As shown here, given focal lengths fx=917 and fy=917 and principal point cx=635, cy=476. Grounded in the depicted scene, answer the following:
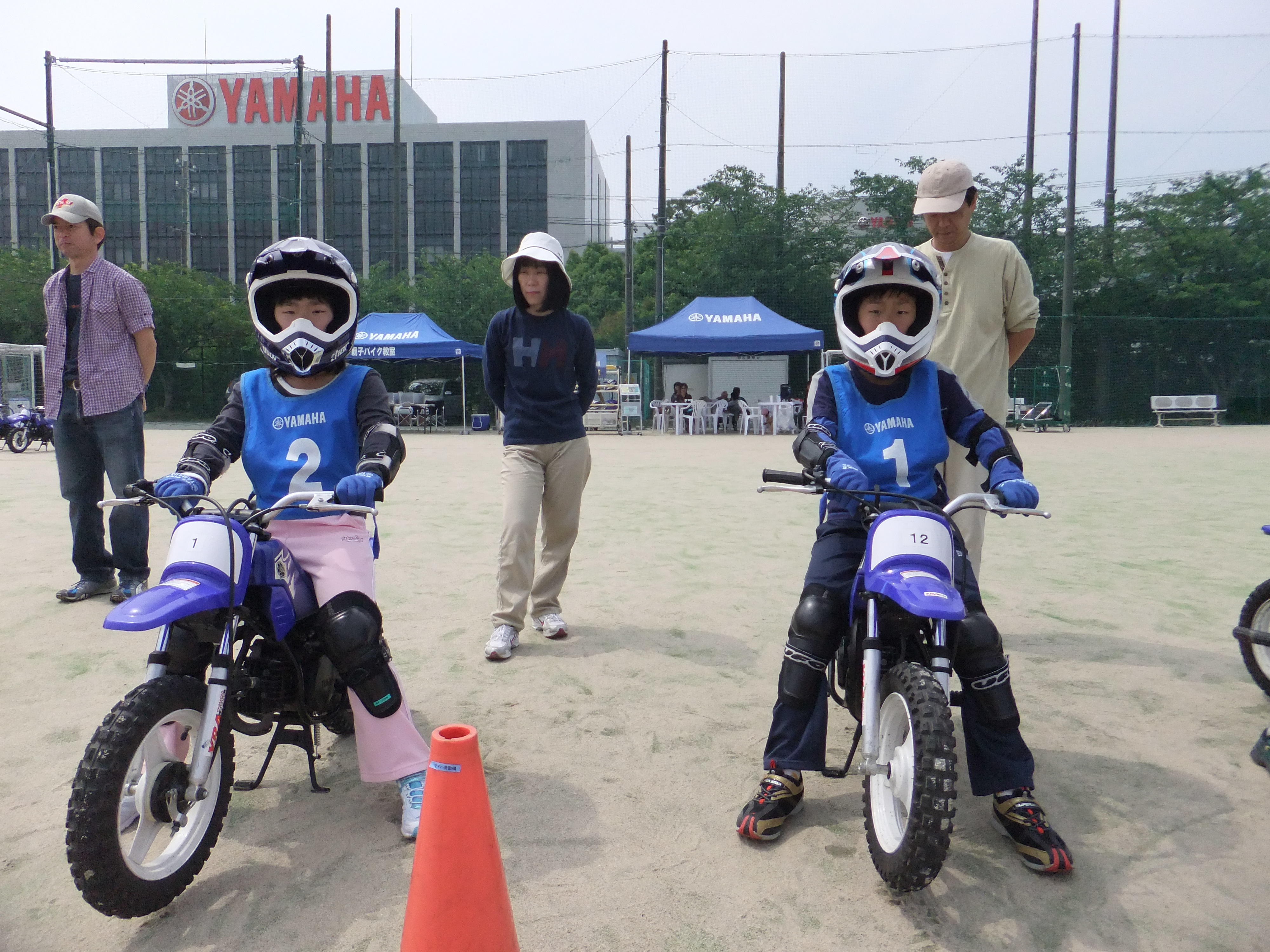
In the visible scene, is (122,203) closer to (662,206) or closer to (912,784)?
(662,206)

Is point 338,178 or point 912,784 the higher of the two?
point 338,178

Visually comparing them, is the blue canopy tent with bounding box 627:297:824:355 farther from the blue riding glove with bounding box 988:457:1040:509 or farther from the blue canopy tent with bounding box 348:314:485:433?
the blue riding glove with bounding box 988:457:1040:509

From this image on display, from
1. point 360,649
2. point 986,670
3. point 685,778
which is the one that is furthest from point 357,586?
point 986,670

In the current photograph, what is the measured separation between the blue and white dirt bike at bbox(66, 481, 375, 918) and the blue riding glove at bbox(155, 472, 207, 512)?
25 mm

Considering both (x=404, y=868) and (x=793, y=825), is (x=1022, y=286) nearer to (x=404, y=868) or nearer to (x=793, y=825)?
(x=793, y=825)

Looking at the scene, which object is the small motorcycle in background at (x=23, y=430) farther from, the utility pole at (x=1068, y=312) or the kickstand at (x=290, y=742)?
the utility pole at (x=1068, y=312)

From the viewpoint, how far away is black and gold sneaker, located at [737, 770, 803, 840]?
8.74 ft

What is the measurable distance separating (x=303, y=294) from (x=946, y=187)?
2573mm

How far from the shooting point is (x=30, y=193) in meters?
79.5

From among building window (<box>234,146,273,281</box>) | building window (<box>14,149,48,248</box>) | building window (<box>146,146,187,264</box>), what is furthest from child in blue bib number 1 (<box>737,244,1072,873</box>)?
building window (<box>14,149,48,248</box>)

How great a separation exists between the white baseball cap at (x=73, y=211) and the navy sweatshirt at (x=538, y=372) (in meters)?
2.33

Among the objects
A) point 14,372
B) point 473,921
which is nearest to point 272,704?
point 473,921

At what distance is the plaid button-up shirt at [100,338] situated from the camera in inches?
203

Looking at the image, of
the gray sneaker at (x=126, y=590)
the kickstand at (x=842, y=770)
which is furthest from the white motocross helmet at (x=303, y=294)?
the gray sneaker at (x=126, y=590)
